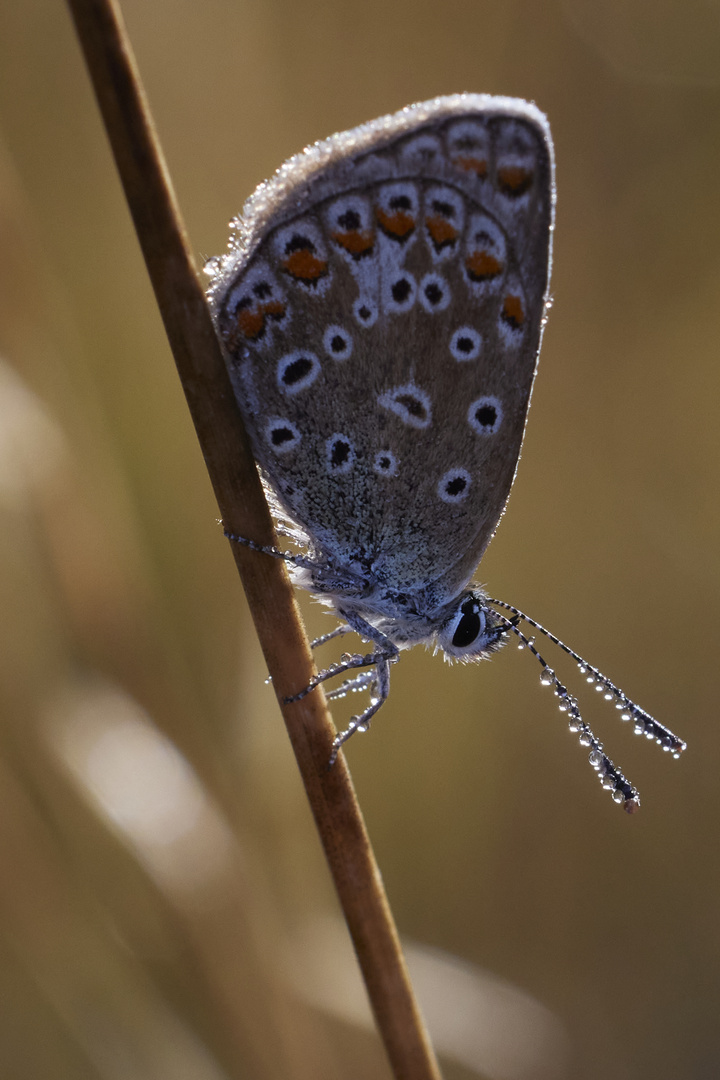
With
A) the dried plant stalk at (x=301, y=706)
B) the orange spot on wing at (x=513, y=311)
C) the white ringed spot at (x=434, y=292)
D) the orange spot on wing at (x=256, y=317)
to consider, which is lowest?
the dried plant stalk at (x=301, y=706)

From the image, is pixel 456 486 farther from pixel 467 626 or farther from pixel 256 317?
pixel 256 317

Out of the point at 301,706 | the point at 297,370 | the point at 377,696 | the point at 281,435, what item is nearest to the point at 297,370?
the point at 297,370

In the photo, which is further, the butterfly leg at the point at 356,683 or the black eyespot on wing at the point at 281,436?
the butterfly leg at the point at 356,683

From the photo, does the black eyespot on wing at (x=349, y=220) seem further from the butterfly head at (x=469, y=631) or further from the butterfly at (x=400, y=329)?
the butterfly head at (x=469, y=631)

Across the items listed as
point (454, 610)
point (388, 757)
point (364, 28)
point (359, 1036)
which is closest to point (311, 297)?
point (454, 610)

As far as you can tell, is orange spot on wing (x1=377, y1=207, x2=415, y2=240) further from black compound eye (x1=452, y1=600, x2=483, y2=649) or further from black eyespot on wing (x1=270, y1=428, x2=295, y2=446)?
black compound eye (x1=452, y1=600, x2=483, y2=649)

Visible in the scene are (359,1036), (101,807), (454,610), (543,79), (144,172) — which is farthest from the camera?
(543,79)

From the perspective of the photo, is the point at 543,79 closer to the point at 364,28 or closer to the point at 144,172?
the point at 364,28

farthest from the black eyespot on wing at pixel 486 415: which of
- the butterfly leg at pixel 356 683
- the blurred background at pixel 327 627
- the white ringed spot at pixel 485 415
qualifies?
the blurred background at pixel 327 627
